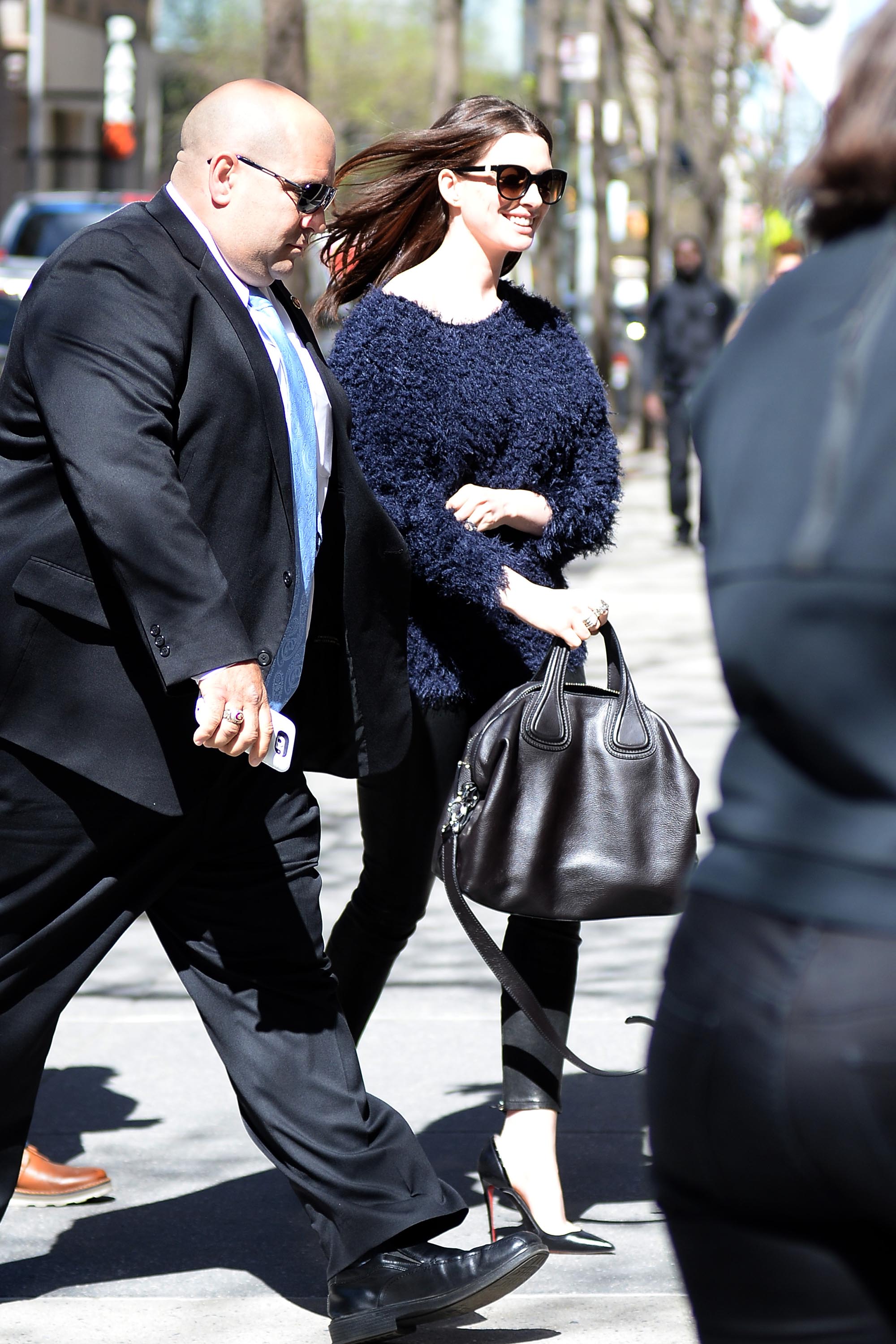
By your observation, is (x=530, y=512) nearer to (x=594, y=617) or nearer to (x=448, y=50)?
(x=594, y=617)

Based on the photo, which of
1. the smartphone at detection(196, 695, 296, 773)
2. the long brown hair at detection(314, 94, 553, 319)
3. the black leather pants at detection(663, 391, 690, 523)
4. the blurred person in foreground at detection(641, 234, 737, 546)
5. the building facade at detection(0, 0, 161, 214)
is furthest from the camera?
the building facade at detection(0, 0, 161, 214)

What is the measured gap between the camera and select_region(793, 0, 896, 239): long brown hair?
154cm

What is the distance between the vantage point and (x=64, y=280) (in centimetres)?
295

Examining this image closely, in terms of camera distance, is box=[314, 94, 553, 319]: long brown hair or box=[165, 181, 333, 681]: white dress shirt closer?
box=[165, 181, 333, 681]: white dress shirt

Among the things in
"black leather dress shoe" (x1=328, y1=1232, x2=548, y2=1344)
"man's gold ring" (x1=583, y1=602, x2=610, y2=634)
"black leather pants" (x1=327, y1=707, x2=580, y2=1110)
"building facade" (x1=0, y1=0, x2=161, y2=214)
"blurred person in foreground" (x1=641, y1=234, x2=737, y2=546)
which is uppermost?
"man's gold ring" (x1=583, y1=602, x2=610, y2=634)

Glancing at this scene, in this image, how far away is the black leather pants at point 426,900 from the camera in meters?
3.60

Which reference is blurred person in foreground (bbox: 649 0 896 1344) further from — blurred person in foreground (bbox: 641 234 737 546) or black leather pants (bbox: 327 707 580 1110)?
blurred person in foreground (bbox: 641 234 737 546)

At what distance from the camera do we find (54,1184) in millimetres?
3820

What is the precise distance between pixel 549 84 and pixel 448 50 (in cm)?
384

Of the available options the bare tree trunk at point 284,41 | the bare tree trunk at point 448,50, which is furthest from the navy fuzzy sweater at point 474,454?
the bare tree trunk at point 448,50

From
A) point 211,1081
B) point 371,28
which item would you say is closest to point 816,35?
point 211,1081

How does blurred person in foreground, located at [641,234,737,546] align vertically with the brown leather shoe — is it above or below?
below

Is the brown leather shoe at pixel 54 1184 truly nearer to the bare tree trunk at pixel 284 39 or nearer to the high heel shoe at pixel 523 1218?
the high heel shoe at pixel 523 1218

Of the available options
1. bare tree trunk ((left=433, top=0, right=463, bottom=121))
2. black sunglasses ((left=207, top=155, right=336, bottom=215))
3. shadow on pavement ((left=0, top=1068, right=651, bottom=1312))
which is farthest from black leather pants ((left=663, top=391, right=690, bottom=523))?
black sunglasses ((left=207, top=155, right=336, bottom=215))
